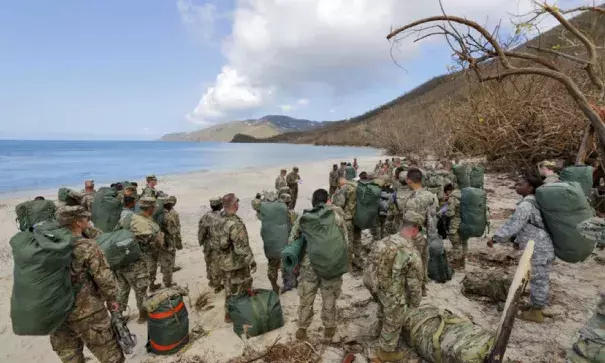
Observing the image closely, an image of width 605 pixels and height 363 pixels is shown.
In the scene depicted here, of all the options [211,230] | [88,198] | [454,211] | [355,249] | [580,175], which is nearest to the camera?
[211,230]

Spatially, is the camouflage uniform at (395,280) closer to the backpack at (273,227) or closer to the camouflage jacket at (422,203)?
the camouflage jacket at (422,203)

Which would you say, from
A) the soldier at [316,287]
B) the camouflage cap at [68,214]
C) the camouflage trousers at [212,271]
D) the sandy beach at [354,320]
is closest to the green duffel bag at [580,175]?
the sandy beach at [354,320]

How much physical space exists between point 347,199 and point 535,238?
3.23 meters

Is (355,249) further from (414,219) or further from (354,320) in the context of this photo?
(414,219)

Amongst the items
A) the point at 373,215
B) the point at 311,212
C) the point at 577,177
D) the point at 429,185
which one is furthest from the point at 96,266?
Result: the point at 577,177

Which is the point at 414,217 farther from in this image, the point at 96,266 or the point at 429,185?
the point at 429,185

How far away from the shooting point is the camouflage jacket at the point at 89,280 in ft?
10.7

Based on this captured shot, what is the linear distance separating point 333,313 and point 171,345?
7.16 feet

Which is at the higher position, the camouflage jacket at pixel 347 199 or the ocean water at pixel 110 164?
the camouflage jacket at pixel 347 199

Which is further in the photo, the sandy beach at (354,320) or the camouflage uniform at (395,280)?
the sandy beach at (354,320)

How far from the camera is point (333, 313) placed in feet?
14.1

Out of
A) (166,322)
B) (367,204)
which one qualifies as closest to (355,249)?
(367,204)

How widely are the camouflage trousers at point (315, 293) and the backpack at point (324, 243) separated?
24 centimetres

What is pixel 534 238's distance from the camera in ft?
14.4
